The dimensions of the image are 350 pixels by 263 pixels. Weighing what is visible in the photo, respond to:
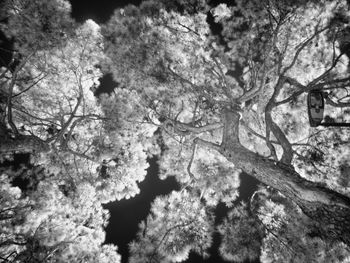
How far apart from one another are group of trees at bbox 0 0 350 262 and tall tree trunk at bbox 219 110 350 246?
28 mm

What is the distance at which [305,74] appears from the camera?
14.0 ft

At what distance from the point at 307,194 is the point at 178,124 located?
7.36 feet

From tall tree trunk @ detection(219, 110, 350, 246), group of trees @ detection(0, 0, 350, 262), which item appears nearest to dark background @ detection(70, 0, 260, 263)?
group of trees @ detection(0, 0, 350, 262)

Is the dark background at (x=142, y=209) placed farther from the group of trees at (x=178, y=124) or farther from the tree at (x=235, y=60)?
the tree at (x=235, y=60)

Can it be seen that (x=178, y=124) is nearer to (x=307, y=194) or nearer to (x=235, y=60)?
(x=235, y=60)

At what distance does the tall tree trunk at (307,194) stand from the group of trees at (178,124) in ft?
0.09

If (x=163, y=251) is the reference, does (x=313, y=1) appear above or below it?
above

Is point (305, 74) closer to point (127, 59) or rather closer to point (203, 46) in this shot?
point (203, 46)

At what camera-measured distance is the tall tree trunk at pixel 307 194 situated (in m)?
1.92

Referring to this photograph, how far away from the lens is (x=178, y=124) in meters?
3.92

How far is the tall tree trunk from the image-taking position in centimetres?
192

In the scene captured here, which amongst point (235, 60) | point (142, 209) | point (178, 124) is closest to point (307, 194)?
point (178, 124)

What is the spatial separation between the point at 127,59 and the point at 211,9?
1.80m

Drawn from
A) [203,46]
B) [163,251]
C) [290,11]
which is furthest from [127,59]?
[163,251]
